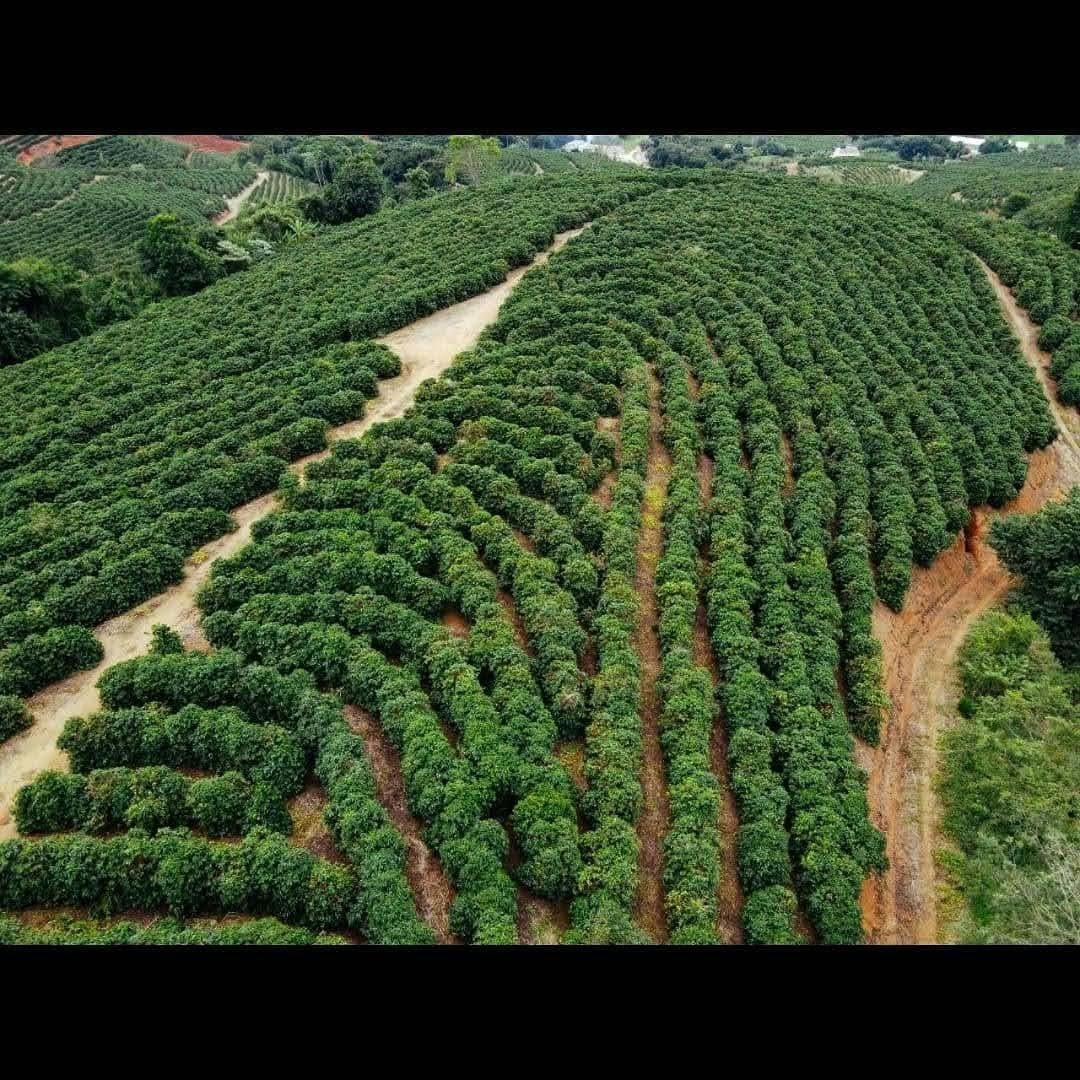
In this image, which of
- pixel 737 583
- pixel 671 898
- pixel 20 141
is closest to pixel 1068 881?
pixel 671 898

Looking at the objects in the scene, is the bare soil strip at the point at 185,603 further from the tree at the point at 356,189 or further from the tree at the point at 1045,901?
the tree at the point at 356,189

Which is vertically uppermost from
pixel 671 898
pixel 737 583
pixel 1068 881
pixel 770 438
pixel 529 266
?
pixel 529 266

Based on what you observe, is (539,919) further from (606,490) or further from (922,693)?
(922,693)

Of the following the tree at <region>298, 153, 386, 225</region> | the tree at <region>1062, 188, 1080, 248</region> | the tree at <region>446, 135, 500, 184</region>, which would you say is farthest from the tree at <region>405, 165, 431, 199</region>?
the tree at <region>1062, 188, 1080, 248</region>

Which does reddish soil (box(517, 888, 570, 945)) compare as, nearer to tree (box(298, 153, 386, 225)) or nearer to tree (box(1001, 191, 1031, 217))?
tree (box(298, 153, 386, 225))

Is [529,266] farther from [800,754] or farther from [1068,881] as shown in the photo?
[1068,881]

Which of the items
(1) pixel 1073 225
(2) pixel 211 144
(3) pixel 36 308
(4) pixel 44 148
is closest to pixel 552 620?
(3) pixel 36 308
